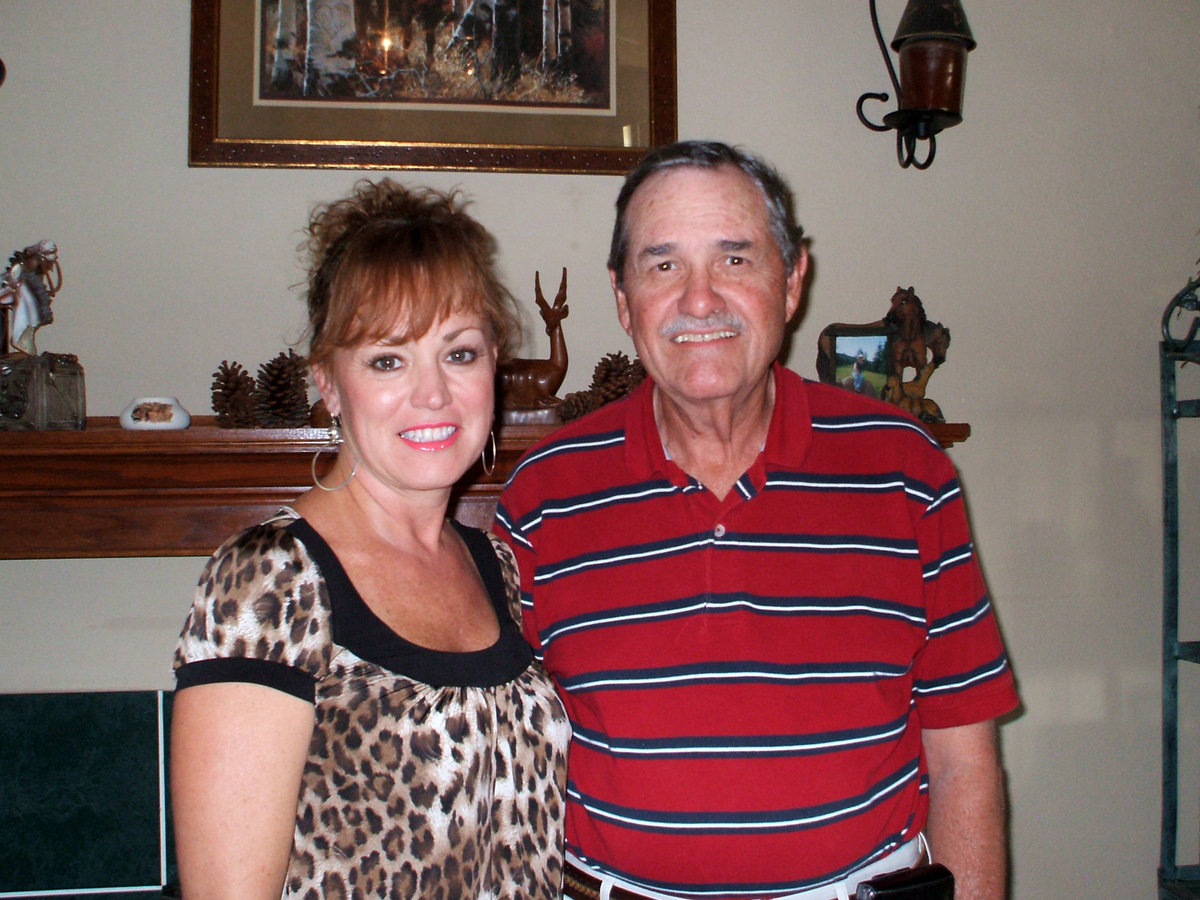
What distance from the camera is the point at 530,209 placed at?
6.96ft

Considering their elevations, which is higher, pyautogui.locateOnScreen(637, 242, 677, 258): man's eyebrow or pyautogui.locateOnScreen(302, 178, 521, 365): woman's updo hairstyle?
pyautogui.locateOnScreen(637, 242, 677, 258): man's eyebrow

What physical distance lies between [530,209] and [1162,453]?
158cm

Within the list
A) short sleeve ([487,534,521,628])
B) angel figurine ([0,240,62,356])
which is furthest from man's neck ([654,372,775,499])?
angel figurine ([0,240,62,356])

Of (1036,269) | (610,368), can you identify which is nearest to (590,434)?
(610,368)

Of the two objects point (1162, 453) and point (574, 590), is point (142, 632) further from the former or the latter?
point (1162, 453)

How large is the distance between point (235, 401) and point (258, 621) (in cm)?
97

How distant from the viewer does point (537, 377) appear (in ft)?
6.31

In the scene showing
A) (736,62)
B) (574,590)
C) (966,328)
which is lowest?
(574,590)

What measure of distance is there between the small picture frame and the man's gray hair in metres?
0.75

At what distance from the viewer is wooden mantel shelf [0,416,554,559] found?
5.69 feet

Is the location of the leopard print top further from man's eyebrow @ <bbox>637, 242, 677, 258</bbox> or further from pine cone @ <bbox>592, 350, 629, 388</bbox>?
pine cone @ <bbox>592, 350, 629, 388</bbox>

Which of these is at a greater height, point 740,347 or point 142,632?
point 740,347

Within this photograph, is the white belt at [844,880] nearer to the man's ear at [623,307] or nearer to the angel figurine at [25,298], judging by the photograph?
the man's ear at [623,307]

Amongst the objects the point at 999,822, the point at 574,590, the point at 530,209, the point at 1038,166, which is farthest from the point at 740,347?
the point at 1038,166
